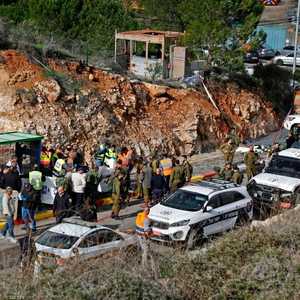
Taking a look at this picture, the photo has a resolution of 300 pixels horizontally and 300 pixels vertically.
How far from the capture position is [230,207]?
19688mm

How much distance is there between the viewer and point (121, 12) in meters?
44.7

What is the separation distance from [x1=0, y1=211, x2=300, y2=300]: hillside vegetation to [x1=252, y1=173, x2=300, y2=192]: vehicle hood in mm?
8003

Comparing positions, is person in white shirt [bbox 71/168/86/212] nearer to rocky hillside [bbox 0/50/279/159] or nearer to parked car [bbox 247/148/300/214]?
parked car [bbox 247/148/300/214]

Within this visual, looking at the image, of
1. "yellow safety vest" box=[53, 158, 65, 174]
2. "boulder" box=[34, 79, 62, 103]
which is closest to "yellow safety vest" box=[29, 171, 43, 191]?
"yellow safety vest" box=[53, 158, 65, 174]

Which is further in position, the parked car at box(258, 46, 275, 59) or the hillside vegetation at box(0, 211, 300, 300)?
the parked car at box(258, 46, 275, 59)

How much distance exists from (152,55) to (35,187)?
17333 mm

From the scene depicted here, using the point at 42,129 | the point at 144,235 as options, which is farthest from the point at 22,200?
the point at 42,129

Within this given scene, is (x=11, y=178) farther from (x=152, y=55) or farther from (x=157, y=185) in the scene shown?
(x=152, y=55)

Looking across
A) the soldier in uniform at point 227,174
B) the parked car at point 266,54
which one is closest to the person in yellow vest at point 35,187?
the soldier in uniform at point 227,174

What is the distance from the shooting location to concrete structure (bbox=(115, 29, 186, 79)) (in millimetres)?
34500

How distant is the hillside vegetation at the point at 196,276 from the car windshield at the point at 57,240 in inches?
73.0

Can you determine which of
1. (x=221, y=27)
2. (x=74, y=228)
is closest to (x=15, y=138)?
(x=74, y=228)

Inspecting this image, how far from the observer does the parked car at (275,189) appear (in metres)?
22.0

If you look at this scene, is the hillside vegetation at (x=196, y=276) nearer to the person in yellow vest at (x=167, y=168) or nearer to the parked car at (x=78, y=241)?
the parked car at (x=78, y=241)
